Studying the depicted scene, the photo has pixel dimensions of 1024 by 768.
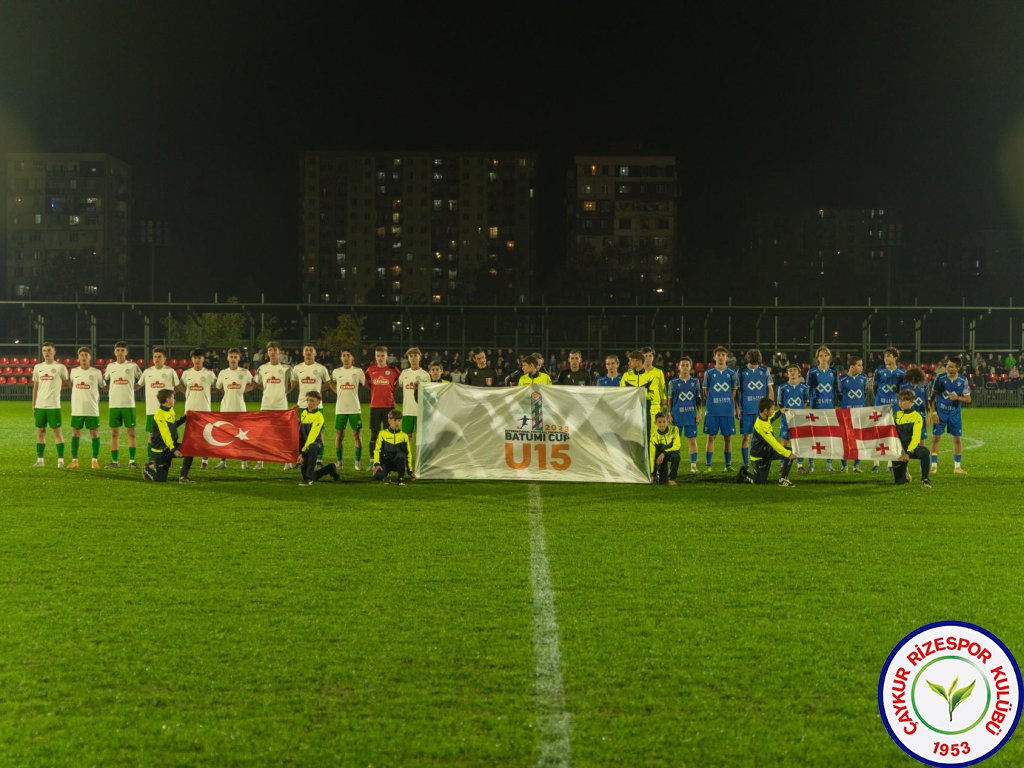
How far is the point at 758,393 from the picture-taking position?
50.4 feet

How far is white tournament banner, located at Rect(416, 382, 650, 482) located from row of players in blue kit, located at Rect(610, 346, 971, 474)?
1387 millimetres

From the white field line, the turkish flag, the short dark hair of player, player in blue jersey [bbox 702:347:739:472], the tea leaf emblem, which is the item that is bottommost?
the white field line

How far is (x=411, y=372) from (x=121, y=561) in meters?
7.64

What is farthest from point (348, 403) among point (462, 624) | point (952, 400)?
point (952, 400)

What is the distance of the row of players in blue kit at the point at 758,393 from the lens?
14.9 meters

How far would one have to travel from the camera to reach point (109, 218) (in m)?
132

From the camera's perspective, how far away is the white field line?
4086mm

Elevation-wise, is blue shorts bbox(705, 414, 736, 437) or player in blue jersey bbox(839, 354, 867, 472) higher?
player in blue jersey bbox(839, 354, 867, 472)

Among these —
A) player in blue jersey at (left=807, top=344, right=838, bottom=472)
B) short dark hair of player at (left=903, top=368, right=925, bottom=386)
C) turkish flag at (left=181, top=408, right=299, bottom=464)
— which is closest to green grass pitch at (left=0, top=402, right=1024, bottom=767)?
turkish flag at (left=181, top=408, right=299, bottom=464)

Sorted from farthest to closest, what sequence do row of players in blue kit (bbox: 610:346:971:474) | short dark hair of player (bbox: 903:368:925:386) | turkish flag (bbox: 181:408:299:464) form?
row of players in blue kit (bbox: 610:346:971:474) < short dark hair of player (bbox: 903:368:925:386) < turkish flag (bbox: 181:408:299:464)

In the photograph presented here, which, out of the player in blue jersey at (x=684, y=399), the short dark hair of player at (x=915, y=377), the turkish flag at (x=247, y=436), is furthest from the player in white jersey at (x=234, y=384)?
the short dark hair of player at (x=915, y=377)

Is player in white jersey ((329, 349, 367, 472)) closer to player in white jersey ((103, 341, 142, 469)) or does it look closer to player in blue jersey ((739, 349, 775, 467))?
player in white jersey ((103, 341, 142, 469))

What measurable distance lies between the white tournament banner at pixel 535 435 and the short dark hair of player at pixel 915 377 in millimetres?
4184

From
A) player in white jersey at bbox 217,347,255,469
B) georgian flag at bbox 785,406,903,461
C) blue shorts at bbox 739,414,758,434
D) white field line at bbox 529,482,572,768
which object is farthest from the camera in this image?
blue shorts at bbox 739,414,758,434
